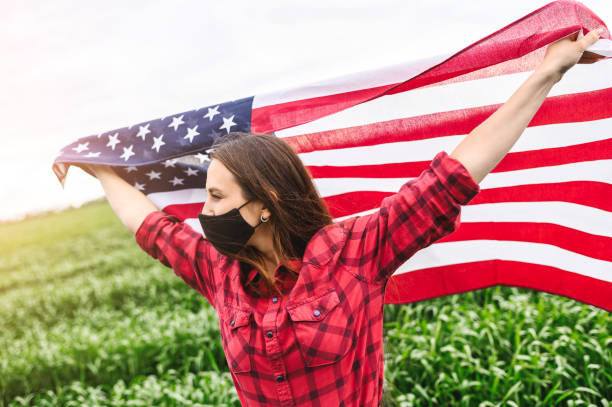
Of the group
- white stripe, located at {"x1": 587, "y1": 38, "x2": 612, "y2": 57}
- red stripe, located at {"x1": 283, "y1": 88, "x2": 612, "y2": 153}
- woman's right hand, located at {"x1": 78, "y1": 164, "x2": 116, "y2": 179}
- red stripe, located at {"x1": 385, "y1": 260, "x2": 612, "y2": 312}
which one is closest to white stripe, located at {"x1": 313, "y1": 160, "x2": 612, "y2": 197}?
red stripe, located at {"x1": 283, "y1": 88, "x2": 612, "y2": 153}

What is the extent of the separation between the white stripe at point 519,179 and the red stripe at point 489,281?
435 mm

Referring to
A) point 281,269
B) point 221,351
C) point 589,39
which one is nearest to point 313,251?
point 281,269

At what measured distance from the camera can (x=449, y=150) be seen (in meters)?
2.33

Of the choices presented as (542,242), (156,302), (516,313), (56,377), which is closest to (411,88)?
(542,242)

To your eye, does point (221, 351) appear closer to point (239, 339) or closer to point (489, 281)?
point (489, 281)

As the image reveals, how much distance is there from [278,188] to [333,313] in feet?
1.66

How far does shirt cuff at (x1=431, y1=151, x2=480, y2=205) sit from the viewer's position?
4.66 ft

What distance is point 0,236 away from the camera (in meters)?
23.8

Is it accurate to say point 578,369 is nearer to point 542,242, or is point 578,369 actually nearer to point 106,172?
point 542,242

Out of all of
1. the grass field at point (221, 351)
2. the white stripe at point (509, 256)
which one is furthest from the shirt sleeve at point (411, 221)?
the grass field at point (221, 351)

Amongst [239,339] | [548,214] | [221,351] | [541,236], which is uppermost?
[548,214]

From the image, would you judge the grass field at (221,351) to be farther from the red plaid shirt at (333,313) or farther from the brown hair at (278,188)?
the brown hair at (278,188)

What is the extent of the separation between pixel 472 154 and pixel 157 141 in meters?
1.73

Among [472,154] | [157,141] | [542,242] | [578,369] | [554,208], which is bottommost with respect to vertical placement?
[578,369]
